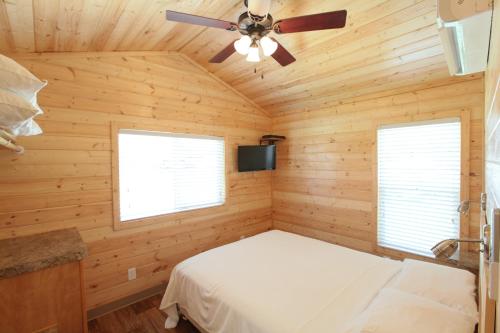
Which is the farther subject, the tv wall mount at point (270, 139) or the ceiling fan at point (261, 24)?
the tv wall mount at point (270, 139)

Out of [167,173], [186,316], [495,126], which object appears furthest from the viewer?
[167,173]

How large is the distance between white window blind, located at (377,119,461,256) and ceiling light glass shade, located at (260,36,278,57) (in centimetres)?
190

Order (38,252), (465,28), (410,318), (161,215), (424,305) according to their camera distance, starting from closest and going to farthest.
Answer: (465,28), (410,318), (424,305), (38,252), (161,215)

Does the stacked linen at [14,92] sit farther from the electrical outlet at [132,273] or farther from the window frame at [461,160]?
the window frame at [461,160]

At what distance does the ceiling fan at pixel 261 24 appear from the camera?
1459mm

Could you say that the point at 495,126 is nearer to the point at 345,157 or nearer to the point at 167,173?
the point at 345,157

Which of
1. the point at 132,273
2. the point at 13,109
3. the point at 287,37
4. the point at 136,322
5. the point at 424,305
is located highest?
the point at 287,37

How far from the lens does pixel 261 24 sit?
167cm

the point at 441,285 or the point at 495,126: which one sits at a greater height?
the point at 495,126

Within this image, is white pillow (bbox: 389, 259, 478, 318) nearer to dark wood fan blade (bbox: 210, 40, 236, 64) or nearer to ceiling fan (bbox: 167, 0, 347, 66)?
ceiling fan (bbox: 167, 0, 347, 66)

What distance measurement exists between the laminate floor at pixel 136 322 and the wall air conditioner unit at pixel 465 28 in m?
2.68

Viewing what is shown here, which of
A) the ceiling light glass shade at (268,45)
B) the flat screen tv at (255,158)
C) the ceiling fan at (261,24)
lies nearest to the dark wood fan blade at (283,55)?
the ceiling fan at (261,24)

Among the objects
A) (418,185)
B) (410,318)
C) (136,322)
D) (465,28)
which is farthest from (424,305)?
(136,322)

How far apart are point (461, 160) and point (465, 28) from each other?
220cm
